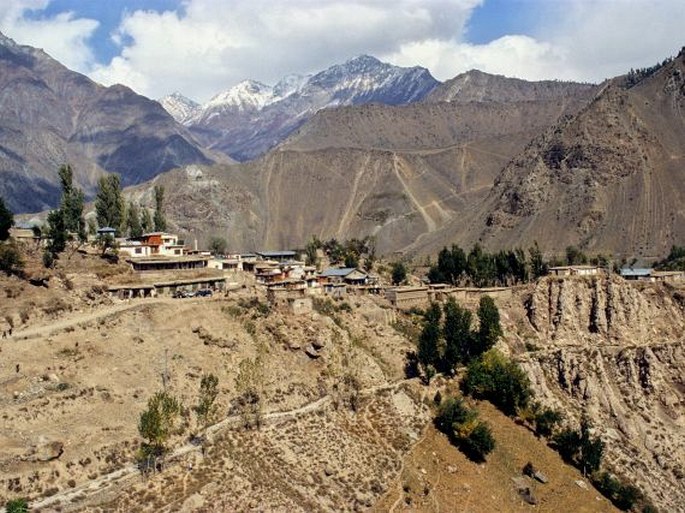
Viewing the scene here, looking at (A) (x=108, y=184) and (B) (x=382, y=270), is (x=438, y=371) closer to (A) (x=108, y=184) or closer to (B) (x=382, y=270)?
(B) (x=382, y=270)

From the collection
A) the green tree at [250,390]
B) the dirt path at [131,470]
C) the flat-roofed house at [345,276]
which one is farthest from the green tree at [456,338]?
the green tree at [250,390]

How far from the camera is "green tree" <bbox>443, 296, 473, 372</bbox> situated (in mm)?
77000

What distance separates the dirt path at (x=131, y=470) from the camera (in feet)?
150

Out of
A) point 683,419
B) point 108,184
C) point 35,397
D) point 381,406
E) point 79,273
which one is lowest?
point 683,419

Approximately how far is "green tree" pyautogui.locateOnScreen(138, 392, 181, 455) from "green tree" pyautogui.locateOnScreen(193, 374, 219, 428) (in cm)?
200

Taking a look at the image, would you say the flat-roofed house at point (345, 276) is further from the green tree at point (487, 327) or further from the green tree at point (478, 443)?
Result: the green tree at point (478, 443)

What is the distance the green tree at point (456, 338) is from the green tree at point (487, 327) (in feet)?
3.73

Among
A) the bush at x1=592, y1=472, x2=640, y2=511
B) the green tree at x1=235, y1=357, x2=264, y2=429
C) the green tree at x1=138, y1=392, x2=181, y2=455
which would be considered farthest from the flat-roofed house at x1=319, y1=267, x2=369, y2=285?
the green tree at x1=138, y1=392, x2=181, y2=455

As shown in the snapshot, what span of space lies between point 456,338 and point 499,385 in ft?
22.4

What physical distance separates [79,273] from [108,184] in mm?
31515

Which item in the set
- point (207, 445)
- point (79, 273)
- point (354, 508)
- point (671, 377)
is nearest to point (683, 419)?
point (671, 377)

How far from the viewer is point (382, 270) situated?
111 m

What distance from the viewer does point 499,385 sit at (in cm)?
7450

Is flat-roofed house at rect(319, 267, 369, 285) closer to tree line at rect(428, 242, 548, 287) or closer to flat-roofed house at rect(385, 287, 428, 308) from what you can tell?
flat-roofed house at rect(385, 287, 428, 308)
